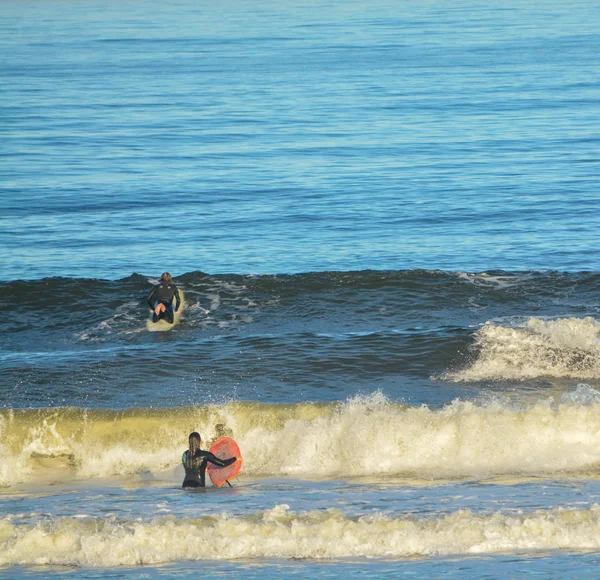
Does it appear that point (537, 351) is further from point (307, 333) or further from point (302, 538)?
point (302, 538)

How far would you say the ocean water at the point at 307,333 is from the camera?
40.4ft

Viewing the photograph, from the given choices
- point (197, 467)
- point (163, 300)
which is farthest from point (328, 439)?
point (163, 300)

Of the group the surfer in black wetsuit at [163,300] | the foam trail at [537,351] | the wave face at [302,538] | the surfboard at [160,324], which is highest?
the surfer in black wetsuit at [163,300]

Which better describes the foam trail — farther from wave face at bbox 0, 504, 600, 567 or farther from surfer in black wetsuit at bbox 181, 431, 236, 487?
wave face at bbox 0, 504, 600, 567

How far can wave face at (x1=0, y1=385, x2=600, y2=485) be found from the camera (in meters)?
16.0

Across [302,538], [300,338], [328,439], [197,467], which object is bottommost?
[302,538]

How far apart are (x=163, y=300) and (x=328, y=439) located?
869 cm

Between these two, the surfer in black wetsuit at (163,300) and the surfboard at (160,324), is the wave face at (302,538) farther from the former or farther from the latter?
the surfer in black wetsuit at (163,300)

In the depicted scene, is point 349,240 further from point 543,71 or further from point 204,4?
point 204,4

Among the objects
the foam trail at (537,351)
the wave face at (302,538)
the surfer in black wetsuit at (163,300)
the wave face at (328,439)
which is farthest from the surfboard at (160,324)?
the wave face at (302,538)

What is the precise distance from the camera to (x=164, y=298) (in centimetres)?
2436

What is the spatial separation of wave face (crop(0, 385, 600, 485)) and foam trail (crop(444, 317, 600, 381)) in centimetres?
186

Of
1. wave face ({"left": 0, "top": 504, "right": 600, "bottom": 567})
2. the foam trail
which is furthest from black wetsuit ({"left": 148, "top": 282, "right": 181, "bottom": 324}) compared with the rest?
wave face ({"left": 0, "top": 504, "right": 600, "bottom": 567})

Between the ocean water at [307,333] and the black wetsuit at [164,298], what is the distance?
0.36 metres
